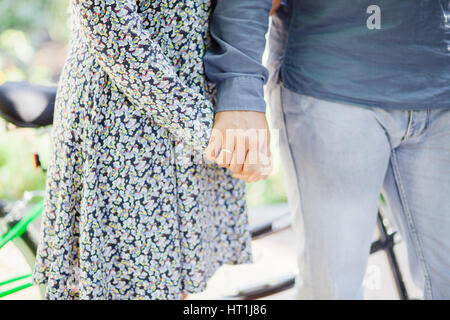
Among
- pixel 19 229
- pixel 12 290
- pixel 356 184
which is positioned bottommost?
pixel 12 290

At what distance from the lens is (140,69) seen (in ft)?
2.19

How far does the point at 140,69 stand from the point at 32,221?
708 mm

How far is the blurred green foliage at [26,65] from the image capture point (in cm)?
196

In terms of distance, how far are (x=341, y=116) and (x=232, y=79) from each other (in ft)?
0.79

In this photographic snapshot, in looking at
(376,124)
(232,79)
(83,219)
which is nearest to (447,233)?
(376,124)

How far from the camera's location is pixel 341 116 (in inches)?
31.1

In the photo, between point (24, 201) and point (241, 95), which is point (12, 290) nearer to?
point (24, 201)

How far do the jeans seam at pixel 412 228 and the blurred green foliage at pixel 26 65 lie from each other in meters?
1.34

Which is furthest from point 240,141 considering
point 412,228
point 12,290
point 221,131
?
point 12,290

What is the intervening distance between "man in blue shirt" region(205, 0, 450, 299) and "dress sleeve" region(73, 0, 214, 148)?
0.05 metres

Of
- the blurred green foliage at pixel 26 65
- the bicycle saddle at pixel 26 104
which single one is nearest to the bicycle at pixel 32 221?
the bicycle saddle at pixel 26 104

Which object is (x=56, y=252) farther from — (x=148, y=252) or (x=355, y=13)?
(x=355, y=13)

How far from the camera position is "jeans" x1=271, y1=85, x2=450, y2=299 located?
2.60 feet

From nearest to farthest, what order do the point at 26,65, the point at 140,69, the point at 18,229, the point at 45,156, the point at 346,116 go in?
the point at 140,69 < the point at 346,116 < the point at 18,229 < the point at 45,156 < the point at 26,65
